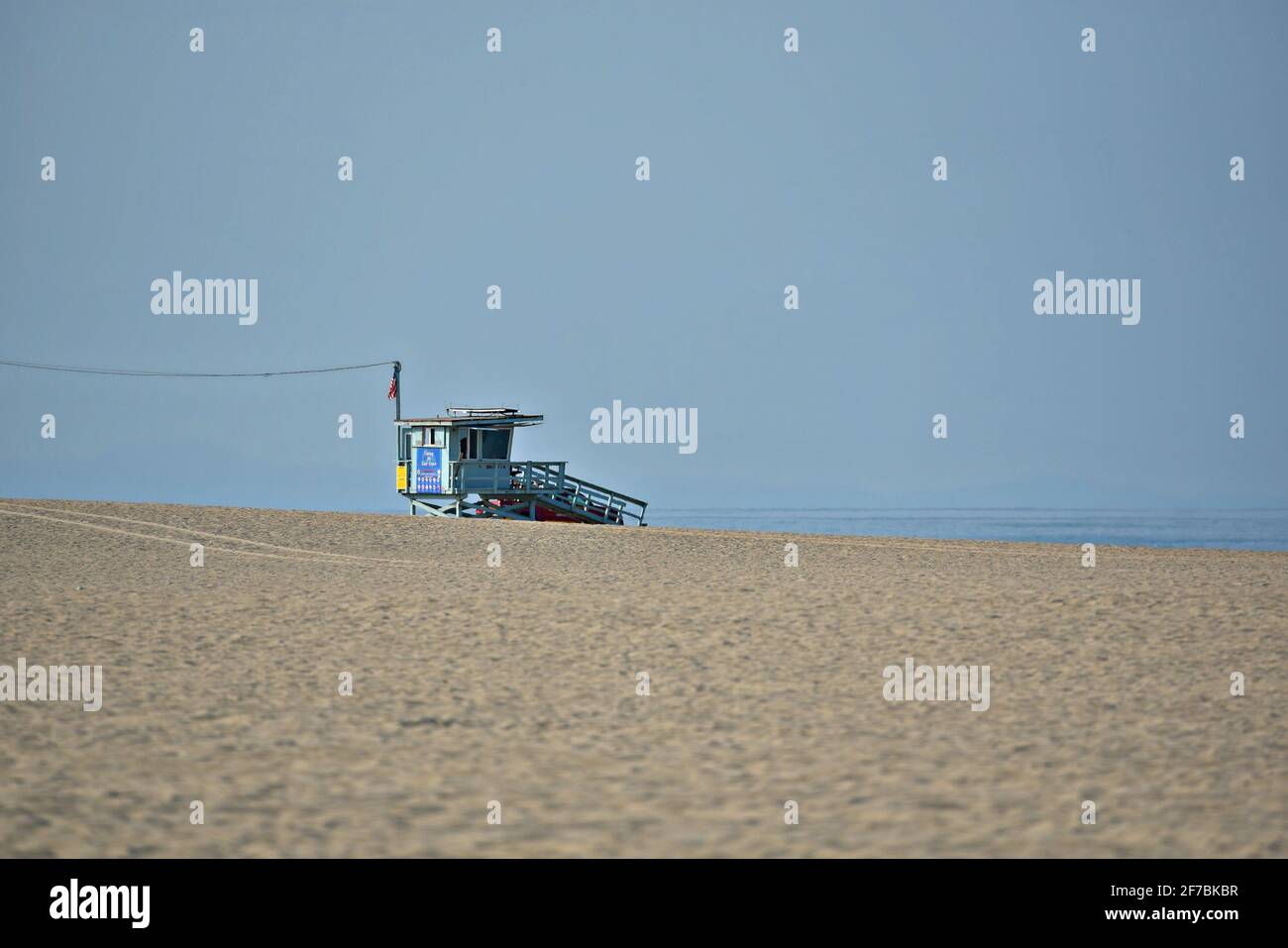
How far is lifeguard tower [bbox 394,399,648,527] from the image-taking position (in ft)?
149

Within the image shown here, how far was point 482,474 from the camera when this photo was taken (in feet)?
149

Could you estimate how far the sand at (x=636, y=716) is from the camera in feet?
21.7

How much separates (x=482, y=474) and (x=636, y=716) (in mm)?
36336

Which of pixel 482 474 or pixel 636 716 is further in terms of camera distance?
pixel 482 474

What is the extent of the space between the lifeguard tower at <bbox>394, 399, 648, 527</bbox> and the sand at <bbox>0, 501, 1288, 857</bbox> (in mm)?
25330

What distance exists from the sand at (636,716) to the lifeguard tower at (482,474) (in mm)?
25330
